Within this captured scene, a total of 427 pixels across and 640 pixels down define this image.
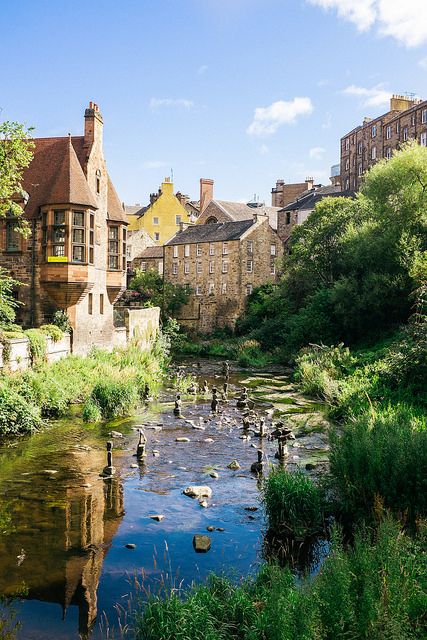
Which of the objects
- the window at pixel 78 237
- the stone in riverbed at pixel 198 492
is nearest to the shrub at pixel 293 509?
the stone in riverbed at pixel 198 492

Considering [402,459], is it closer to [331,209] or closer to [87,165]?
[87,165]

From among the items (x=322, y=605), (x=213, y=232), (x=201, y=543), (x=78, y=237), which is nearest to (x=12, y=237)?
(x=78, y=237)

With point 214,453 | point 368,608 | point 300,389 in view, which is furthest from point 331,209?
point 368,608

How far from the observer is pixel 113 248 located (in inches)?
1207

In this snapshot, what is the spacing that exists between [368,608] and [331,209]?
133ft

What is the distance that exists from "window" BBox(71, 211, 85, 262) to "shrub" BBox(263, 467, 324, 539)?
17.1 metres

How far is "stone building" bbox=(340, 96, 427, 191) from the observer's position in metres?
59.8

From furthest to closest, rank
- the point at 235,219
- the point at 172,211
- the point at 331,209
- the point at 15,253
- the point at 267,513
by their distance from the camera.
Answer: the point at 172,211, the point at 235,219, the point at 331,209, the point at 15,253, the point at 267,513

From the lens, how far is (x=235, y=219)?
5925cm

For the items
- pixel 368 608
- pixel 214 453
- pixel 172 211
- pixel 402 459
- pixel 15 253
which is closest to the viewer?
pixel 368 608

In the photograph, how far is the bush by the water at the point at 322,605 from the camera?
19.7 feet

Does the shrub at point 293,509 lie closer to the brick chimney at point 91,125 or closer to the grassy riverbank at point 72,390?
the grassy riverbank at point 72,390

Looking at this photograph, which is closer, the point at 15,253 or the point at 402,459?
the point at 402,459

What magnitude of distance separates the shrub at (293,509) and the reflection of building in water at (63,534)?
2977 mm
